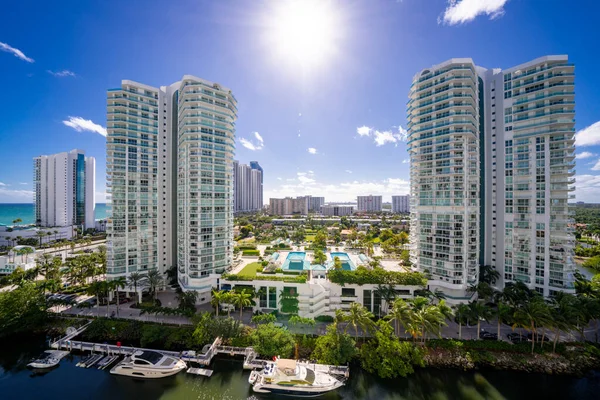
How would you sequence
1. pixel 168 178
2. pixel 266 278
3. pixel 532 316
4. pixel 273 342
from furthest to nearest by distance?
pixel 168 178, pixel 266 278, pixel 532 316, pixel 273 342

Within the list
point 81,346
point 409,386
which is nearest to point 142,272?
Result: point 81,346

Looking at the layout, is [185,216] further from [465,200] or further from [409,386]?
[465,200]

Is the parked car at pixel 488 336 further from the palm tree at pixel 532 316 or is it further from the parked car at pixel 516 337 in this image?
the palm tree at pixel 532 316

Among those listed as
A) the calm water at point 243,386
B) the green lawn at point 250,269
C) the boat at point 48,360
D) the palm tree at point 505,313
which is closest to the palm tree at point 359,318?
the calm water at point 243,386

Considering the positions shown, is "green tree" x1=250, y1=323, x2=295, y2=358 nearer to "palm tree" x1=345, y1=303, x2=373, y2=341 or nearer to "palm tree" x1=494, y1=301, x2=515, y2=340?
"palm tree" x1=345, y1=303, x2=373, y2=341

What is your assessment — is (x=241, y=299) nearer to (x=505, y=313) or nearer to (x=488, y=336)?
(x=488, y=336)

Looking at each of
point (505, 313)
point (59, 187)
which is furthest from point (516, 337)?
point (59, 187)
